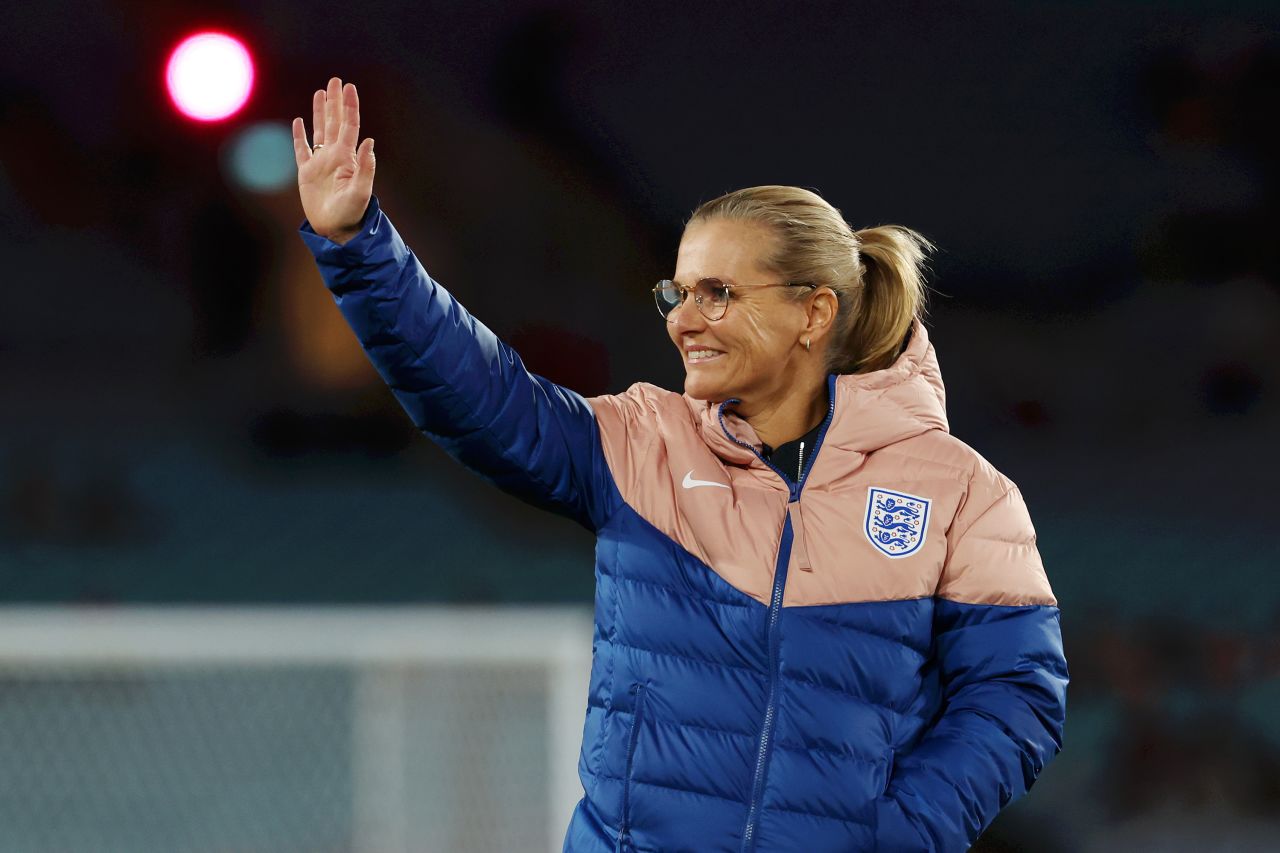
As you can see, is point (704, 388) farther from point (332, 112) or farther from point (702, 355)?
point (332, 112)

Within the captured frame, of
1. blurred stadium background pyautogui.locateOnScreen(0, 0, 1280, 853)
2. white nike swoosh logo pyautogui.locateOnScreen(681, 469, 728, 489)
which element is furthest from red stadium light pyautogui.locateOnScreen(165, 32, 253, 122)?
white nike swoosh logo pyautogui.locateOnScreen(681, 469, 728, 489)

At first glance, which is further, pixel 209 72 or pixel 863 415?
pixel 209 72

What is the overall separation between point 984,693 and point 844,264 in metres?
0.53

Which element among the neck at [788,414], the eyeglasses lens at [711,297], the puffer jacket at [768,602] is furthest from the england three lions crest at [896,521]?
the eyeglasses lens at [711,297]

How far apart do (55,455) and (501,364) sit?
4942 millimetres

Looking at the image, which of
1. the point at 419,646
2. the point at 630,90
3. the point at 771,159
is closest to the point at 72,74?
the point at 630,90

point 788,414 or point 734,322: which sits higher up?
point 734,322

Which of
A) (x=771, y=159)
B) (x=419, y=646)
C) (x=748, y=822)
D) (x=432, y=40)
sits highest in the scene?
(x=432, y=40)

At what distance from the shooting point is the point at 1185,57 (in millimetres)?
5656

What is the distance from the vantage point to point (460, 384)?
1418mm

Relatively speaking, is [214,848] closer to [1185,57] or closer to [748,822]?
[748,822]

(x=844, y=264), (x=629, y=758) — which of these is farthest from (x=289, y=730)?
(x=844, y=264)

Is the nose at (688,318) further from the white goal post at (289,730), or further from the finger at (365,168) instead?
the white goal post at (289,730)

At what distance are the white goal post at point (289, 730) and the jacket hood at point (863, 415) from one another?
139cm
